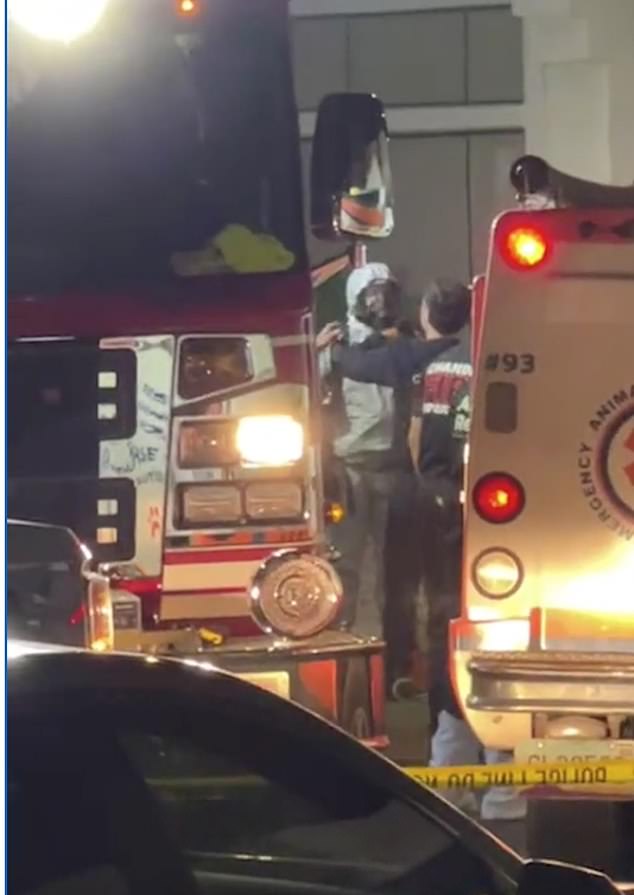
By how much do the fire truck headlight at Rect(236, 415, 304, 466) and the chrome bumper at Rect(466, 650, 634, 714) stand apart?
749 mm

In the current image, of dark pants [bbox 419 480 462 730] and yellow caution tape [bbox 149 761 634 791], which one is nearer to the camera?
yellow caution tape [bbox 149 761 634 791]

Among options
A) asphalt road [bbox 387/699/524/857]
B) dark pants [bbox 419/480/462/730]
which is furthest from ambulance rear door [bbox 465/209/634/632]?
dark pants [bbox 419/480/462/730]

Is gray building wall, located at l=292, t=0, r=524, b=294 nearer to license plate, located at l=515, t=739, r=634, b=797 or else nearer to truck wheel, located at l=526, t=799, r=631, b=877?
truck wheel, located at l=526, t=799, r=631, b=877

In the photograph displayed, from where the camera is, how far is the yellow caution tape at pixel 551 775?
445 cm

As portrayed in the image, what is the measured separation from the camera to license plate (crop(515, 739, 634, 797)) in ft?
14.8

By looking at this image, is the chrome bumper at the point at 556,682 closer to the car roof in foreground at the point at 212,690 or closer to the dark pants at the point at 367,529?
the car roof in foreground at the point at 212,690

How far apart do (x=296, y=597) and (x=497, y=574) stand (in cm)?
47

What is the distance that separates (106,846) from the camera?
250 centimetres

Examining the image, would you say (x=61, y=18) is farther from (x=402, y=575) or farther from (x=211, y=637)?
(x=402, y=575)

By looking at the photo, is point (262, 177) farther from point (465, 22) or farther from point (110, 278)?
point (465, 22)

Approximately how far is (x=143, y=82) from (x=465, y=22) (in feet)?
18.5

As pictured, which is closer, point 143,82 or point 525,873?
point 525,873

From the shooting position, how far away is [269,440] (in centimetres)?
501

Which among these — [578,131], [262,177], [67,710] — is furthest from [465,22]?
[67,710]
